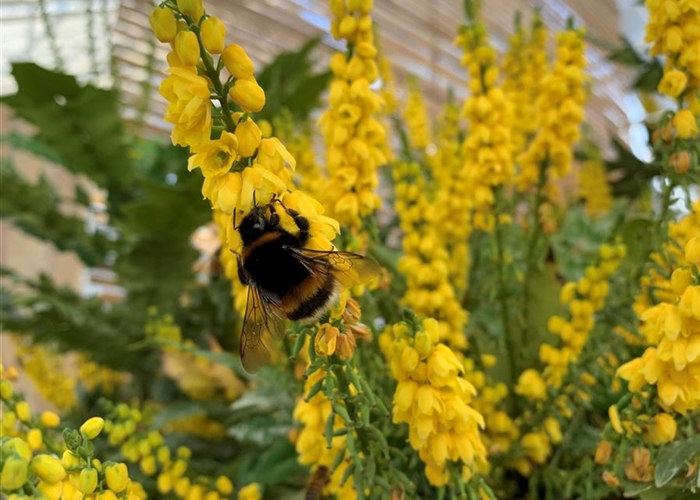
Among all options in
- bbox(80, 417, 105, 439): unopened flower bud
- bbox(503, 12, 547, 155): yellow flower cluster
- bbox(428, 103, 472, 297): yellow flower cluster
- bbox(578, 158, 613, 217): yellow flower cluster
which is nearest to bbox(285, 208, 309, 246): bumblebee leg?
bbox(80, 417, 105, 439): unopened flower bud

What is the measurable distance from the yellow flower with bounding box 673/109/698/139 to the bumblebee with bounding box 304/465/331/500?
0.80ft

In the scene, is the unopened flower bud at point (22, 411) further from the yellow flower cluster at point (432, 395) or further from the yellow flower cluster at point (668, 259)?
the yellow flower cluster at point (668, 259)

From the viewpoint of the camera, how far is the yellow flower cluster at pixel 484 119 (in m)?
0.44

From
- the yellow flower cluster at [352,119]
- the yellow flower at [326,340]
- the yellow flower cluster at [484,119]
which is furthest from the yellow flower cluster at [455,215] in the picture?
the yellow flower at [326,340]

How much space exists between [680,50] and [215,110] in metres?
0.22

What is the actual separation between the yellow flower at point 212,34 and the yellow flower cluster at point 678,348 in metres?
0.19

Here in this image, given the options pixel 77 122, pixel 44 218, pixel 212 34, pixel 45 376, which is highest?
pixel 212 34

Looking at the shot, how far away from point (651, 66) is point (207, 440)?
28.0 inches

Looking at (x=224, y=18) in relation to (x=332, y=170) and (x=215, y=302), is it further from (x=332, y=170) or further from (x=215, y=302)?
(x=332, y=170)

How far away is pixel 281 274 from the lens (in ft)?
0.98

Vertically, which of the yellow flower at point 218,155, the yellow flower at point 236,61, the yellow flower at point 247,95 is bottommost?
the yellow flower at point 218,155

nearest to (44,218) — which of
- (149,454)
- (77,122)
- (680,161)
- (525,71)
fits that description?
(77,122)

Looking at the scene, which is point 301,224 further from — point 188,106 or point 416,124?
point 416,124

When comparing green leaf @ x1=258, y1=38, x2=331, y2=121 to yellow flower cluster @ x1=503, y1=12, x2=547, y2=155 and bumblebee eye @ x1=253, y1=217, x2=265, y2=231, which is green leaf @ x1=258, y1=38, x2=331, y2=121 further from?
bumblebee eye @ x1=253, y1=217, x2=265, y2=231
